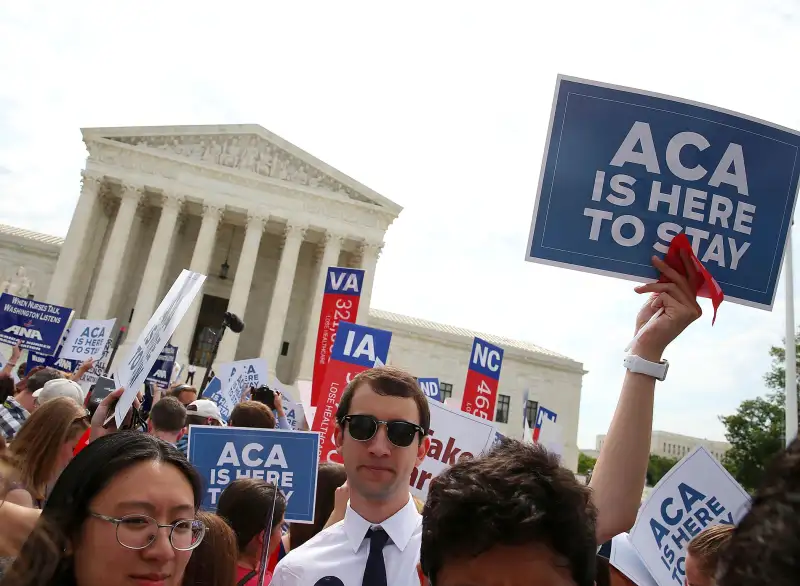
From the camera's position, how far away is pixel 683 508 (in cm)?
412

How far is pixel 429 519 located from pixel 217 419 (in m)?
6.68

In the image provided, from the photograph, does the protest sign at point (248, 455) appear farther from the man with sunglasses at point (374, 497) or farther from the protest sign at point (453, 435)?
the man with sunglasses at point (374, 497)

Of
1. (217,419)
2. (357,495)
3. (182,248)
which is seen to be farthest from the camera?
(182,248)

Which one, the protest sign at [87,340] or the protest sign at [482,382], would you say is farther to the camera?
the protest sign at [87,340]

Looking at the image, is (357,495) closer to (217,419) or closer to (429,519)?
(429,519)

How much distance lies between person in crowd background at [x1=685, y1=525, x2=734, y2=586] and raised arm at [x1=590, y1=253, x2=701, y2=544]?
1.13 m

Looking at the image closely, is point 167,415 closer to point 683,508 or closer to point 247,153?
point 683,508

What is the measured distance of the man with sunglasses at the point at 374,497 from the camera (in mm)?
2443

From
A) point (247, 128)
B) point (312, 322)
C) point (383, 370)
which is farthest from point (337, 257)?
point (383, 370)

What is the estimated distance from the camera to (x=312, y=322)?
3797 centimetres

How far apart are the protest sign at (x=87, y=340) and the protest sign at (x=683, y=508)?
35.4ft

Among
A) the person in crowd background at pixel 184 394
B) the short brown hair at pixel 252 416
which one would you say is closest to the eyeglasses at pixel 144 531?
the short brown hair at pixel 252 416

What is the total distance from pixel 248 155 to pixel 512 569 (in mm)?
38879

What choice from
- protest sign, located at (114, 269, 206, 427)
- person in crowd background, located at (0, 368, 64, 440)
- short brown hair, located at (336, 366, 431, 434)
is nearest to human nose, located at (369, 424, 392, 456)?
short brown hair, located at (336, 366, 431, 434)
